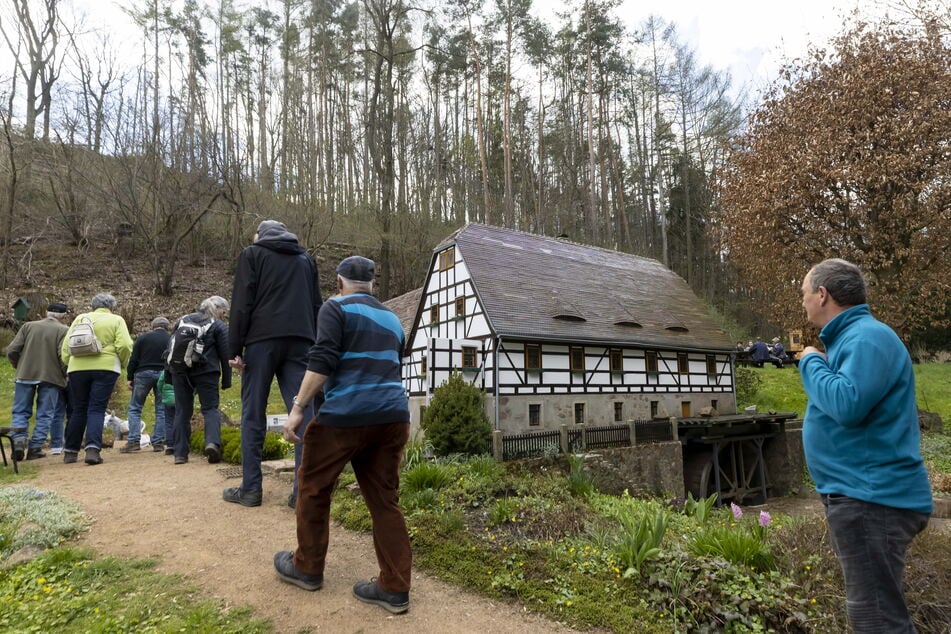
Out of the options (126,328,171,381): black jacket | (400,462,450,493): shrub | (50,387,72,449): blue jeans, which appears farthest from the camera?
(126,328,171,381): black jacket

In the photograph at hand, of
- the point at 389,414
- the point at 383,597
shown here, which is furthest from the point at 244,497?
the point at 389,414

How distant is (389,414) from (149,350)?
6.78 meters

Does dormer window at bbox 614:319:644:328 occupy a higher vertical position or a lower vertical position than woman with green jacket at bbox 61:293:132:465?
higher

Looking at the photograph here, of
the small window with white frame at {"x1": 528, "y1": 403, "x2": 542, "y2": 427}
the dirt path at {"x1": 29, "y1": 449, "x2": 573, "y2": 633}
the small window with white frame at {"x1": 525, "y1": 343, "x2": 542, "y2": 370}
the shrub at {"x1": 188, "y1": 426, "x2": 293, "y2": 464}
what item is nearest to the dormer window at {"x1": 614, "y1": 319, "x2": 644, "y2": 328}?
the small window with white frame at {"x1": 525, "y1": 343, "x2": 542, "y2": 370}

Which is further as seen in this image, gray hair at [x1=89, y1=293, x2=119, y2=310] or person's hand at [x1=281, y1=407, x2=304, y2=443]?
gray hair at [x1=89, y1=293, x2=119, y2=310]

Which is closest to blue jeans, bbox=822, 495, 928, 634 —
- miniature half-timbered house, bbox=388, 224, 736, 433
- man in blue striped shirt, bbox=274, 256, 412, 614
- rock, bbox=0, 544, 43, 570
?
man in blue striped shirt, bbox=274, 256, 412, 614

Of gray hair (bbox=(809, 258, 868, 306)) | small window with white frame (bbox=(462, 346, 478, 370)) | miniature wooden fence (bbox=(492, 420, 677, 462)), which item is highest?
gray hair (bbox=(809, 258, 868, 306))

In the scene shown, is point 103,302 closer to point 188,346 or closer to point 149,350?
point 149,350

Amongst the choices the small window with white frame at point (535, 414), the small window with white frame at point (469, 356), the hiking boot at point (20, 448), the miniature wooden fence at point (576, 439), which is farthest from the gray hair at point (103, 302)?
the small window with white frame at point (535, 414)

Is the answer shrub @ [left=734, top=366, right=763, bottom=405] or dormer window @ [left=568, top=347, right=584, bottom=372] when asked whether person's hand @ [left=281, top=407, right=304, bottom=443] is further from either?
shrub @ [left=734, top=366, right=763, bottom=405]

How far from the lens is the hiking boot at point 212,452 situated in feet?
23.0

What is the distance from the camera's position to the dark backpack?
6.25m

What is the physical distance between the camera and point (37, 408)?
24.7 feet

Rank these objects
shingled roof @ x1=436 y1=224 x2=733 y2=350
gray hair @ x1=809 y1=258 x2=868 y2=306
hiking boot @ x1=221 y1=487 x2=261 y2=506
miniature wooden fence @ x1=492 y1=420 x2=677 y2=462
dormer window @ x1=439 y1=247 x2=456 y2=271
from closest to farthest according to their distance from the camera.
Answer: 1. gray hair @ x1=809 y1=258 x2=868 y2=306
2. hiking boot @ x1=221 y1=487 x2=261 y2=506
3. miniature wooden fence @ x1=492 y1=420 x2=677 y2=462
4. shingled roof @ x1=436 y1=224 x2=733 y2=350
5. dormer window @ x1=439 y1=247 x2=456 y2=271
